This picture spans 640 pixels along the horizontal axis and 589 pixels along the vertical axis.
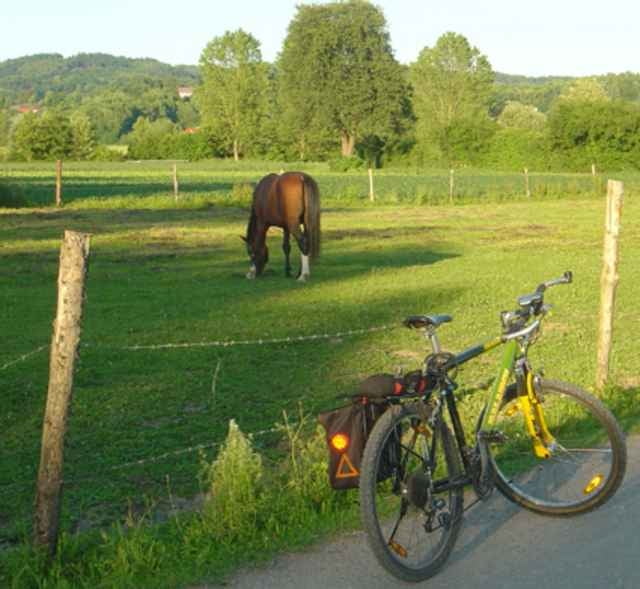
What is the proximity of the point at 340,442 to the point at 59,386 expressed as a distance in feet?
4.27

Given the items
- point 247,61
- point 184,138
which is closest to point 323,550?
point 184,138

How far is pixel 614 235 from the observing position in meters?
8.37

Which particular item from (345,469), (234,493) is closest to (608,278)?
(234,493)

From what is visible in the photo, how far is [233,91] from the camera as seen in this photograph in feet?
356

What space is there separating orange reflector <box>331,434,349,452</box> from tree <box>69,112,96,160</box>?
9211 centimetres

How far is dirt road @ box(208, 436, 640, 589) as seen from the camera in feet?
15.5

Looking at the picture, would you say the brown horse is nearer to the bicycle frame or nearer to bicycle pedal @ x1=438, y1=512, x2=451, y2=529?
the bicycle frame

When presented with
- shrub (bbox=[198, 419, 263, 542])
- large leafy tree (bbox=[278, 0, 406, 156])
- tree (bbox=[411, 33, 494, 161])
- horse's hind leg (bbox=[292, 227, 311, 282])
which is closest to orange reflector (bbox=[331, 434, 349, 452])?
shrub (bbox=[198, 419, 263, 542])

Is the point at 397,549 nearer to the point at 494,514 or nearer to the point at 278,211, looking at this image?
the point at 494,514

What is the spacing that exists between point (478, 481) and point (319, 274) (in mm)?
13190

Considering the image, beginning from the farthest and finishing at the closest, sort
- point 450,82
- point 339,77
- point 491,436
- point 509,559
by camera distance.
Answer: point 450,82
point 339,77
point 491,436
point 509,559

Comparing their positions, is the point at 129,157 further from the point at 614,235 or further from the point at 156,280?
the point at 614,235

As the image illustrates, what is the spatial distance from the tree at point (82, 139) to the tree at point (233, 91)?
438 inches

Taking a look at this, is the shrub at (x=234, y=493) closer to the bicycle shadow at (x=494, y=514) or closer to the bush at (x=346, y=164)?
the bicycle shadow at (x=494, y=514)
